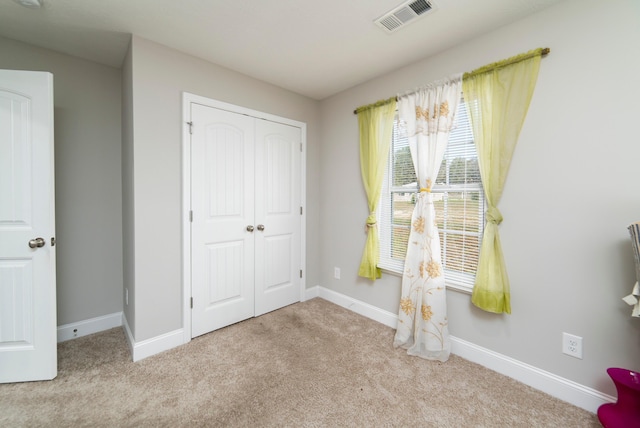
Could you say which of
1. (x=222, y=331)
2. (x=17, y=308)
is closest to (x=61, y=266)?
(x=17, y=308)

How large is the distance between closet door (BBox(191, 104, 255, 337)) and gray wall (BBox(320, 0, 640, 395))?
2023mm

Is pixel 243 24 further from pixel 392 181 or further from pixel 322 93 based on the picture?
pixel 392 181

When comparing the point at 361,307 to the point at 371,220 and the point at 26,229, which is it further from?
the point at 26,229

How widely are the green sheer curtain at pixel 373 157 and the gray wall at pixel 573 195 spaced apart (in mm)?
727

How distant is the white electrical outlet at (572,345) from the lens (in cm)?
160

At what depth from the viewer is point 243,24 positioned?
186 centimetres

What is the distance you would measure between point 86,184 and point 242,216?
1414 millimetres

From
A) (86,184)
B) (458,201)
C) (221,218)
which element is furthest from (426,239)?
(86,184)

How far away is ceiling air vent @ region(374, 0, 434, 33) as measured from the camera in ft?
5.42

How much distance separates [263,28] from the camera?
1.90 meters

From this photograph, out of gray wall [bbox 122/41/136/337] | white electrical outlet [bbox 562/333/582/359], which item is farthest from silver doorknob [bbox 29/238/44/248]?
white electrical outlet [bbox 562/333/582/359]

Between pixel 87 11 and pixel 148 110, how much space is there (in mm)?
652

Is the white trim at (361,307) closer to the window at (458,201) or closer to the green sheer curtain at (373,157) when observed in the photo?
the green sheer curtain at (373,157)

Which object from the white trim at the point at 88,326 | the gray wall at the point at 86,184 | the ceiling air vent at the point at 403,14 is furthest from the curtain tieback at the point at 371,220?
the white trim at the point at 88,326
